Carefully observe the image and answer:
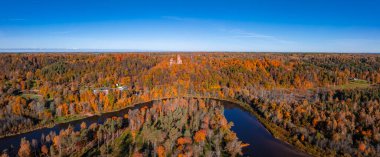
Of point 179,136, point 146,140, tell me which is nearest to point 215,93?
point 179,136

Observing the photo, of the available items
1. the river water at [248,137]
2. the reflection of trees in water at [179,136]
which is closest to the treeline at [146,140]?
the reflection of trees in water at [179,136]

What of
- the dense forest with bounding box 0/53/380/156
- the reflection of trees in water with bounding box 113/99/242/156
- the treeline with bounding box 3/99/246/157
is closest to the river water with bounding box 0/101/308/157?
the dense forest with bounding box 0/53/380/156

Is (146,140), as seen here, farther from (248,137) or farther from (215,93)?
(215,93)

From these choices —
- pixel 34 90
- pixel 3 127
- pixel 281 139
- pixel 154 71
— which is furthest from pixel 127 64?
pixel 281 139

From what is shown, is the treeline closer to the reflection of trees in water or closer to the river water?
the reflection of trees in water

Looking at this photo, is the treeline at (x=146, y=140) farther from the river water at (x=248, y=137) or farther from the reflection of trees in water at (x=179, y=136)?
the river water at (x=248, y=137)

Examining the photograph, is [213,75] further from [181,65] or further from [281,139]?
[281,139]
